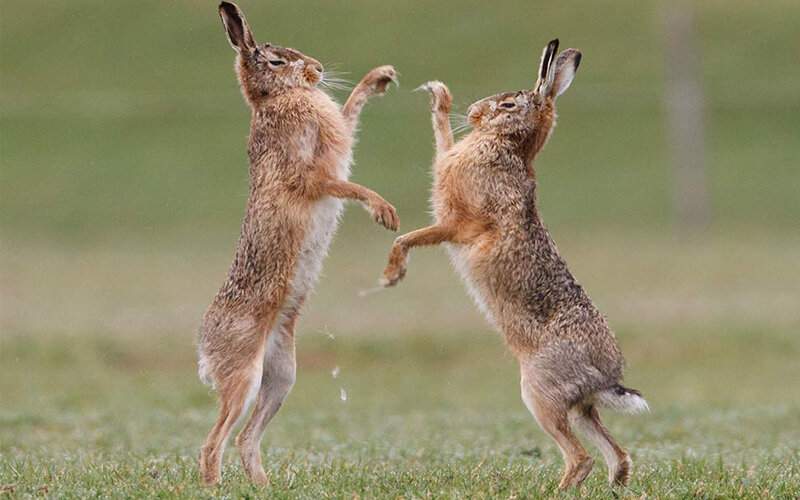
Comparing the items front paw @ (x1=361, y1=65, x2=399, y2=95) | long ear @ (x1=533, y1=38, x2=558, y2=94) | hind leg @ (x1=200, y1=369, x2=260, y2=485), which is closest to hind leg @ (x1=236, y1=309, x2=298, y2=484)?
hind leg @ (x1=200, y1=369, x2=260, y2=485)

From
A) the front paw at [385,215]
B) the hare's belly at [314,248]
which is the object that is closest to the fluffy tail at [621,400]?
the front paw at [385,215]

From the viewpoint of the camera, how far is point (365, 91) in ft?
27.7

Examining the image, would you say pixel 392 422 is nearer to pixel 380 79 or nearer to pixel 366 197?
pixel 380 79

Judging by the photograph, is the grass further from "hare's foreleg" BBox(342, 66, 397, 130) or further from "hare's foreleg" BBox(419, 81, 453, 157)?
"hare's foreleg" BBox(342, 66, 397, 130)

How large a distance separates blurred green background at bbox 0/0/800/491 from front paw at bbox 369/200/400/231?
8.93 ft

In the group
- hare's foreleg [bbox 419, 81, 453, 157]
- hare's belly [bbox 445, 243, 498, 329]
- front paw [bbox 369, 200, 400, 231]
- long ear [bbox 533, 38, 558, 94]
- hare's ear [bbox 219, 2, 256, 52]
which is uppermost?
hare's ear [bbox 219, 2, 256, 52]

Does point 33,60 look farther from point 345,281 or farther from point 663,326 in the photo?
point 663,326

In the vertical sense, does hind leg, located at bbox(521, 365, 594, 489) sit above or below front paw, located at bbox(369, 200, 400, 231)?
below

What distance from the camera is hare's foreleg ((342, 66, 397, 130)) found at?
27.3 feet

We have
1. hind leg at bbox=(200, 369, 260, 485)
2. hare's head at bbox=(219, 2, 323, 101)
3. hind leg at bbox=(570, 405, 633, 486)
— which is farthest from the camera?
hare's head at bbox=(219, 2, 323, 101)

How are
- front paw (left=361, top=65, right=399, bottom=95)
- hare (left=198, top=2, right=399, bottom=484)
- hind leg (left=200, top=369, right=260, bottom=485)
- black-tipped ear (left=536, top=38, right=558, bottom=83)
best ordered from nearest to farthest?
hind leg (left=200, top=369, right=260, bottom=485) < hare (left=198, top=2, right=399, bottom=484) < black-tipped ear (left=536, top=38, right=558, bottom=83) < front paw (left=361, top=65, right=399, bottom=95)

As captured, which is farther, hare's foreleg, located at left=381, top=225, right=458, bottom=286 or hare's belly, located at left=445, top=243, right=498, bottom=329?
hare's belly, located at left=445, top=243, right=498, bottom=329

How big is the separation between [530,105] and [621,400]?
6.33 ft

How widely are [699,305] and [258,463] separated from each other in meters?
13.5
